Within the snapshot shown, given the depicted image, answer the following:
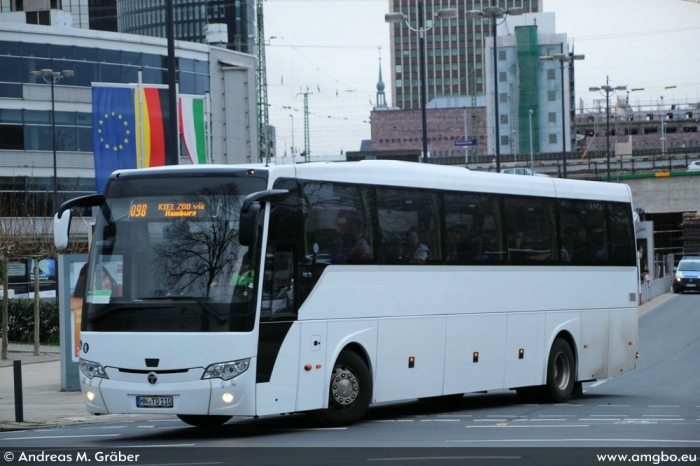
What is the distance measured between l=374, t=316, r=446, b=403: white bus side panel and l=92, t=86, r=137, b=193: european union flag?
1025 centimetres

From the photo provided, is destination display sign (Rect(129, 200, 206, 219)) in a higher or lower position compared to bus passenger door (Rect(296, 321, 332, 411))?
higher

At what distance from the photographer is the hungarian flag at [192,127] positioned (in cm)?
2673

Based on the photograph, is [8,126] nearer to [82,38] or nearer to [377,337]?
[82,38]

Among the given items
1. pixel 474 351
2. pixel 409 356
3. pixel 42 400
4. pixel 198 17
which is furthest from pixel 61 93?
pixel 198 17

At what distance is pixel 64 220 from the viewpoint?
14.1m

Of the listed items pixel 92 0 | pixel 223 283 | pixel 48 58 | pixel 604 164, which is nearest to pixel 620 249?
pixel 223 283

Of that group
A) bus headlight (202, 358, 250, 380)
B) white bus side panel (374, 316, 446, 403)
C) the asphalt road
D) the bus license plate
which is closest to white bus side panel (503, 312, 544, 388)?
the asphalt road

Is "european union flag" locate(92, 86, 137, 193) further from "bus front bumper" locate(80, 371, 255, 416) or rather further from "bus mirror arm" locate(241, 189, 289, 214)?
"bus front bumper" locate(80, 371, 255, 416)

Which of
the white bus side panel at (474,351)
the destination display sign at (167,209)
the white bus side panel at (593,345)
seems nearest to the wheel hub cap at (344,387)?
the white bus side panel at (474,351)

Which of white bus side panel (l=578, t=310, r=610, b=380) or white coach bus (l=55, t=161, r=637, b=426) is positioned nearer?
white coach bus (l=55, t=161, r=637, b=426)

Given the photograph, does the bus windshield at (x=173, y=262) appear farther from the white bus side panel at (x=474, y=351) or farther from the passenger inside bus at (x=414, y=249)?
the white bus side panel at (x=474, y=351)

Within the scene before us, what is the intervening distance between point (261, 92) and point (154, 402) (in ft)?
282

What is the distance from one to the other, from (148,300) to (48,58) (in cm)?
6088

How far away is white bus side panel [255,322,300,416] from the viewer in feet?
44.5
